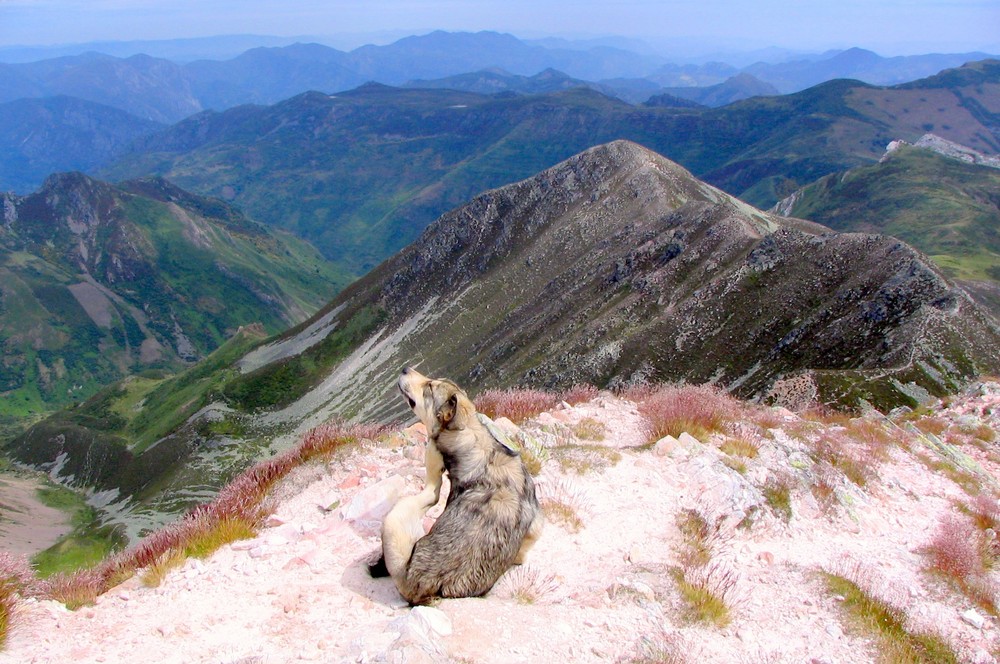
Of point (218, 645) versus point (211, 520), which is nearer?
point (218, 645)

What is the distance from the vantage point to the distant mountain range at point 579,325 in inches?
2418

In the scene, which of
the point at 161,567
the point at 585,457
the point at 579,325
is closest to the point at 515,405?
the point at 585,457

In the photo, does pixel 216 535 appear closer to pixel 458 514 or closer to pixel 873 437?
pixel 458 514

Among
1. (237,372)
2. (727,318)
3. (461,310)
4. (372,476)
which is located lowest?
(237,372)

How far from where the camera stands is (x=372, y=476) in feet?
37.2

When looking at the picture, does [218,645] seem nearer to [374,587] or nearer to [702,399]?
[374,587]

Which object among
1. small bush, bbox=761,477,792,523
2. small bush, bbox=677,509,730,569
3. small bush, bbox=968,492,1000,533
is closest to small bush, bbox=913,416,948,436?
small bush, bbox=968,492,1000,533

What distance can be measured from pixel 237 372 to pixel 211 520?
596 ft

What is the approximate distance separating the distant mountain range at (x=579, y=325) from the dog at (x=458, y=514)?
4733cm

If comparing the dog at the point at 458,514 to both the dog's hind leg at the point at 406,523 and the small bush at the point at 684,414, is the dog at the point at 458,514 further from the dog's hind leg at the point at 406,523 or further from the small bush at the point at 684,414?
the small bush at the point at 684,414

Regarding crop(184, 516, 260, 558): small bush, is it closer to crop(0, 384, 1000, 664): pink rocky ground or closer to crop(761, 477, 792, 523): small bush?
crop(0, 384, 1000, 664): pink rocky ground

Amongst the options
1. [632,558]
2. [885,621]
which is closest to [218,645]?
[632,558]

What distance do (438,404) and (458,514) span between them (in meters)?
1.60

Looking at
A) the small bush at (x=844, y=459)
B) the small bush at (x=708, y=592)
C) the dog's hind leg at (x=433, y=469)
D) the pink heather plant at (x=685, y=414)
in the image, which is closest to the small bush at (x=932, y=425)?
the small bush at (x=844, y=459)
